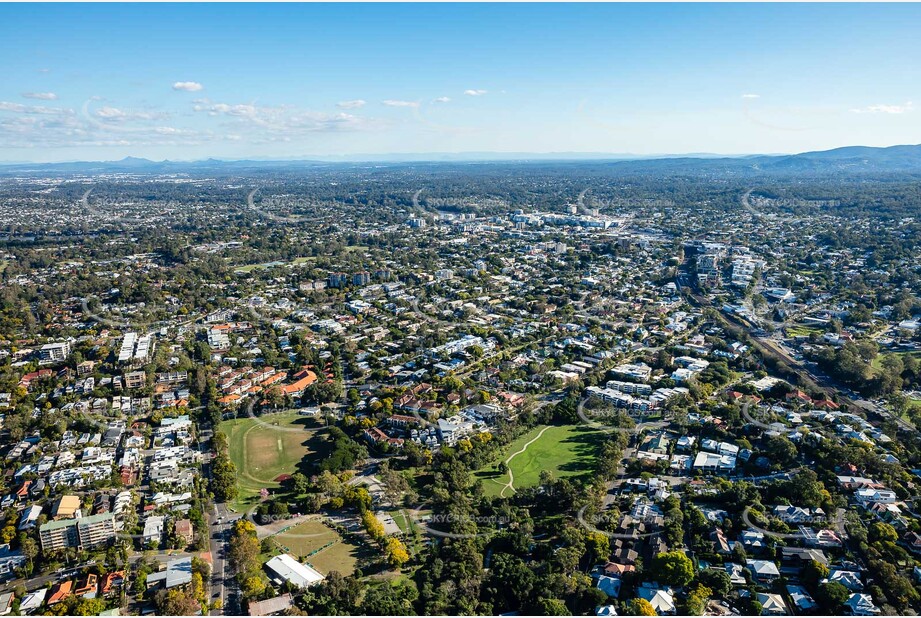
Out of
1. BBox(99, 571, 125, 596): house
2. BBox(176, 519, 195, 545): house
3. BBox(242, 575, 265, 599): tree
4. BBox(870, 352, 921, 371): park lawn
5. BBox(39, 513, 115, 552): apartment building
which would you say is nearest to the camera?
BBox(242, 575, 265, 599): tree

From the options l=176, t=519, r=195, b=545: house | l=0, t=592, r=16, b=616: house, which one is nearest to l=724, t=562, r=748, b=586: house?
l=176, t=519, r=195, b=545: house

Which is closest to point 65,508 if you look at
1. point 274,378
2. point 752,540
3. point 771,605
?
point 274,378

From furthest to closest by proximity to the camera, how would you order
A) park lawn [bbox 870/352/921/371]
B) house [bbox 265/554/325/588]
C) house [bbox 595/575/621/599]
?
1. park lawn [bbox 870/352/921/371]
2. house [bbox 265/554/325/588]
3. house [bbox 595/575/621/599]

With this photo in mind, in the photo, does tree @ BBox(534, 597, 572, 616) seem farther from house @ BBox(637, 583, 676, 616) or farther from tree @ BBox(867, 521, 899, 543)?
tree @ BBox(867, 521, 899, 543)

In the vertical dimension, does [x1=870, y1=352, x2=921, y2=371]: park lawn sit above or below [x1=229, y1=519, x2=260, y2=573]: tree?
above

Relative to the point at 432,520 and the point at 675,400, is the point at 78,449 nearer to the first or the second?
the point at 432,520

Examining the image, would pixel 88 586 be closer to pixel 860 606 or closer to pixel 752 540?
pixel 752 540

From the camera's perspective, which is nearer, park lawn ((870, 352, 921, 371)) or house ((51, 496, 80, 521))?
house ((51, 496, 80, 521))
